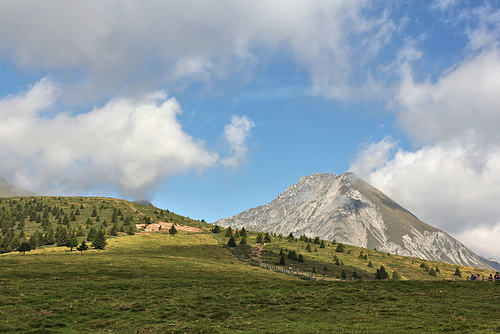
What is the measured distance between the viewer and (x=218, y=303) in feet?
123

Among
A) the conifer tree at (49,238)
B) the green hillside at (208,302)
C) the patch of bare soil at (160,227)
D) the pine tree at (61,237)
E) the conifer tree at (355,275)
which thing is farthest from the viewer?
the patch of bare soil at (160,227)

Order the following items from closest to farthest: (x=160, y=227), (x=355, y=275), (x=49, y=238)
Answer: (x=355, y=275) → (x=49, y=238) → (x=160, y=227)

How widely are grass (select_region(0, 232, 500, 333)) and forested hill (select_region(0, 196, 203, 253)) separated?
2095 inches

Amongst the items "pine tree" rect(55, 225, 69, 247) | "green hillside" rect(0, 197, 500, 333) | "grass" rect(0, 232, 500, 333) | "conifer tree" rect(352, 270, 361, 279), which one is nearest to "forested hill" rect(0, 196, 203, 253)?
"pine tree" rect(55, 225, 69, 247)

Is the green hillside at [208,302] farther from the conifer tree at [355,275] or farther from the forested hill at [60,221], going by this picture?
the forested hill at [60,221]

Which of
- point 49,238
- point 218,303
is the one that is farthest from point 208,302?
point 49,238

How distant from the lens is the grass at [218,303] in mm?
27734

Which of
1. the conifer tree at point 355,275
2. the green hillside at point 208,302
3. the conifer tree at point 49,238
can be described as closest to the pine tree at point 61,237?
the conifer tree at point 49,238

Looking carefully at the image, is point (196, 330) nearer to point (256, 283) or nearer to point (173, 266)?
point (256, 283)

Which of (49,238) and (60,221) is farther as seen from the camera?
(60,221)

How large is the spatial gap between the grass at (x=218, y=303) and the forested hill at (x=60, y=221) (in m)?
53.2

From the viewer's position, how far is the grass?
2773 cm

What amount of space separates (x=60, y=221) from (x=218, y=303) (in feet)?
441

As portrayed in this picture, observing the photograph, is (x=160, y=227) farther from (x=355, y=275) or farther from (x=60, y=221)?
(x=355, y=275)
